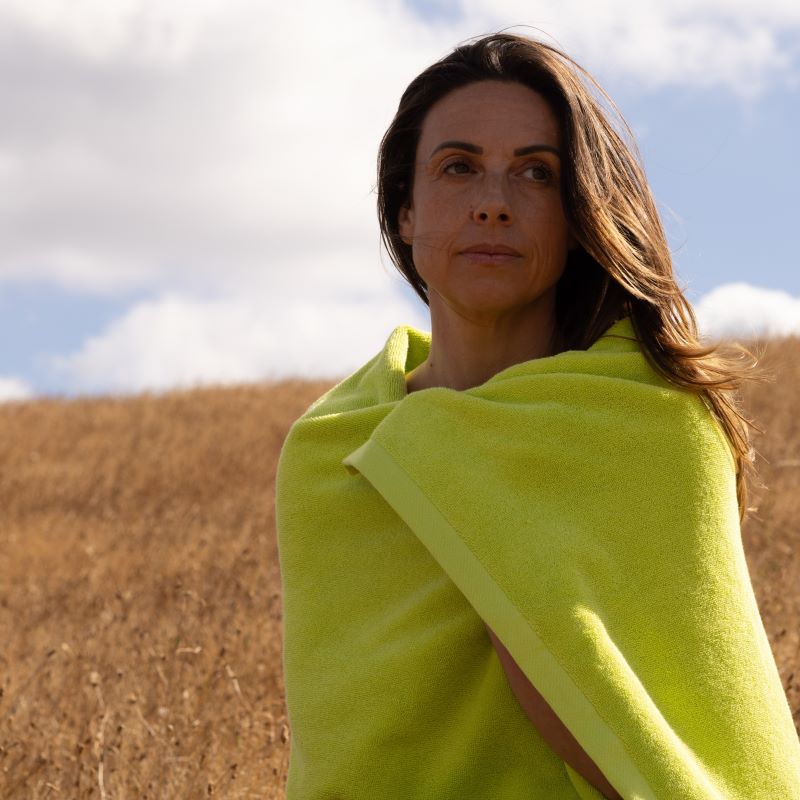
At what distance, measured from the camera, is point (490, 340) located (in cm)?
245

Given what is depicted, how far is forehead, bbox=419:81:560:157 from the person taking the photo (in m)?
2.30

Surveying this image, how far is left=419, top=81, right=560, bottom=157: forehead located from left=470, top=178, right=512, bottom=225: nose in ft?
0.31

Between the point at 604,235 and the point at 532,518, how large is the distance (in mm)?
599

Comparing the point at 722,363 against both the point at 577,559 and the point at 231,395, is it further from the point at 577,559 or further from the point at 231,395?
the point at 231,395

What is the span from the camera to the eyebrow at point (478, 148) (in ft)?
7.48

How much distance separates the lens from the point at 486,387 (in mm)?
2170

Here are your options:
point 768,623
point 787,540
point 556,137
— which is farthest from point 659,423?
point 787,540

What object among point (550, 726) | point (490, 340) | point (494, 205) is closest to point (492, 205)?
point (494, 205)

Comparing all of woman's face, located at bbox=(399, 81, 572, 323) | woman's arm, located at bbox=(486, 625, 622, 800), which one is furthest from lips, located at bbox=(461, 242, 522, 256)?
woman's arm, located at bbox=(486, 625, 622, 800)

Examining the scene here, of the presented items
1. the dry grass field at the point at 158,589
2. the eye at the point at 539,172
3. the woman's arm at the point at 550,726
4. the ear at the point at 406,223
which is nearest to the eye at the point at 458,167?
the eye at the point at 539,172

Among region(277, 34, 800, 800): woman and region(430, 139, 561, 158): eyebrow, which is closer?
region(277, 34, 800, 800): woman

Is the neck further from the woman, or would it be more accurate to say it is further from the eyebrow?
the eyebrow

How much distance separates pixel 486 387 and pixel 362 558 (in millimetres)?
436

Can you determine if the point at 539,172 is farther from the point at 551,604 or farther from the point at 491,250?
the point at 551,604
